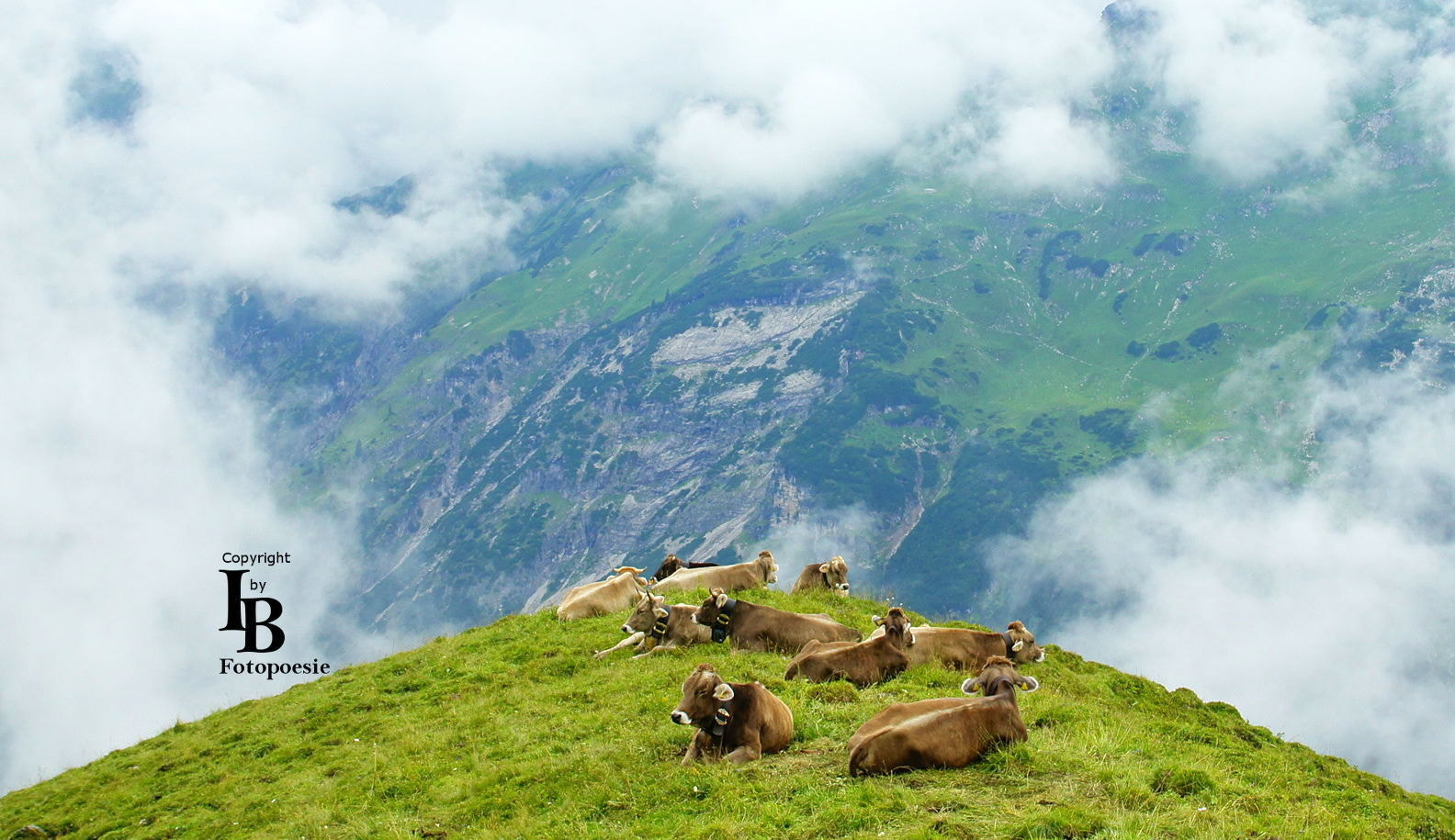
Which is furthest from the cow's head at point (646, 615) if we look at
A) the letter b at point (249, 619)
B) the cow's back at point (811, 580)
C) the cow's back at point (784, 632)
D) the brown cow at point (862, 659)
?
the letter b at point (249, 619)

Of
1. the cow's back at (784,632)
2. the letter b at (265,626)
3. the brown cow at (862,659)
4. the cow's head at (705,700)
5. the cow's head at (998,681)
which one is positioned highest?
the letter b at (265,626)

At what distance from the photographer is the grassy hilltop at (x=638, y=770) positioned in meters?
16.3

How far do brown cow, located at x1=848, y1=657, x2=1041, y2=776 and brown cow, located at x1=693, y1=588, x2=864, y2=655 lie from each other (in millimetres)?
8388

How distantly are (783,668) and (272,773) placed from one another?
13.1m

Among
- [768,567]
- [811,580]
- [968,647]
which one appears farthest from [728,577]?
[968,647]

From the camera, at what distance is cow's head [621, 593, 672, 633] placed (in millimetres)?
29797

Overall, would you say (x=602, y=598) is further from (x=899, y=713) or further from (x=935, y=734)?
(x=935, y=734)

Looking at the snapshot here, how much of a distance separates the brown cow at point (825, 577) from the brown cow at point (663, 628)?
7.57 m

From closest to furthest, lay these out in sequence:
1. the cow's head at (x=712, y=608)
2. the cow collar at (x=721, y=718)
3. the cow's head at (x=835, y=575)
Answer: the cow collar at (x=721, y=718), the cow's head at (x=712, y=608), the cow's head at (x=835, y=575)

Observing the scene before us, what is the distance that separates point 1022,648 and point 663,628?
989 centimetres

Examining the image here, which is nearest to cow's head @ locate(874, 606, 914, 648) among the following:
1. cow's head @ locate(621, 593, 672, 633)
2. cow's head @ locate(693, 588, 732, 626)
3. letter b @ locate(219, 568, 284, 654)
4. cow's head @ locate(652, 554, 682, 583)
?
cow's head @ locate(693, 588, 732, 626)

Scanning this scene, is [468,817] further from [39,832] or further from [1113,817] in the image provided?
[39,832]

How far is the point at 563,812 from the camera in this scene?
18359 millimetres

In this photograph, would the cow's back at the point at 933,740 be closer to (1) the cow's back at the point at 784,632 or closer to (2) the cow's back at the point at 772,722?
(2) the cow's back at the point at 772,722
